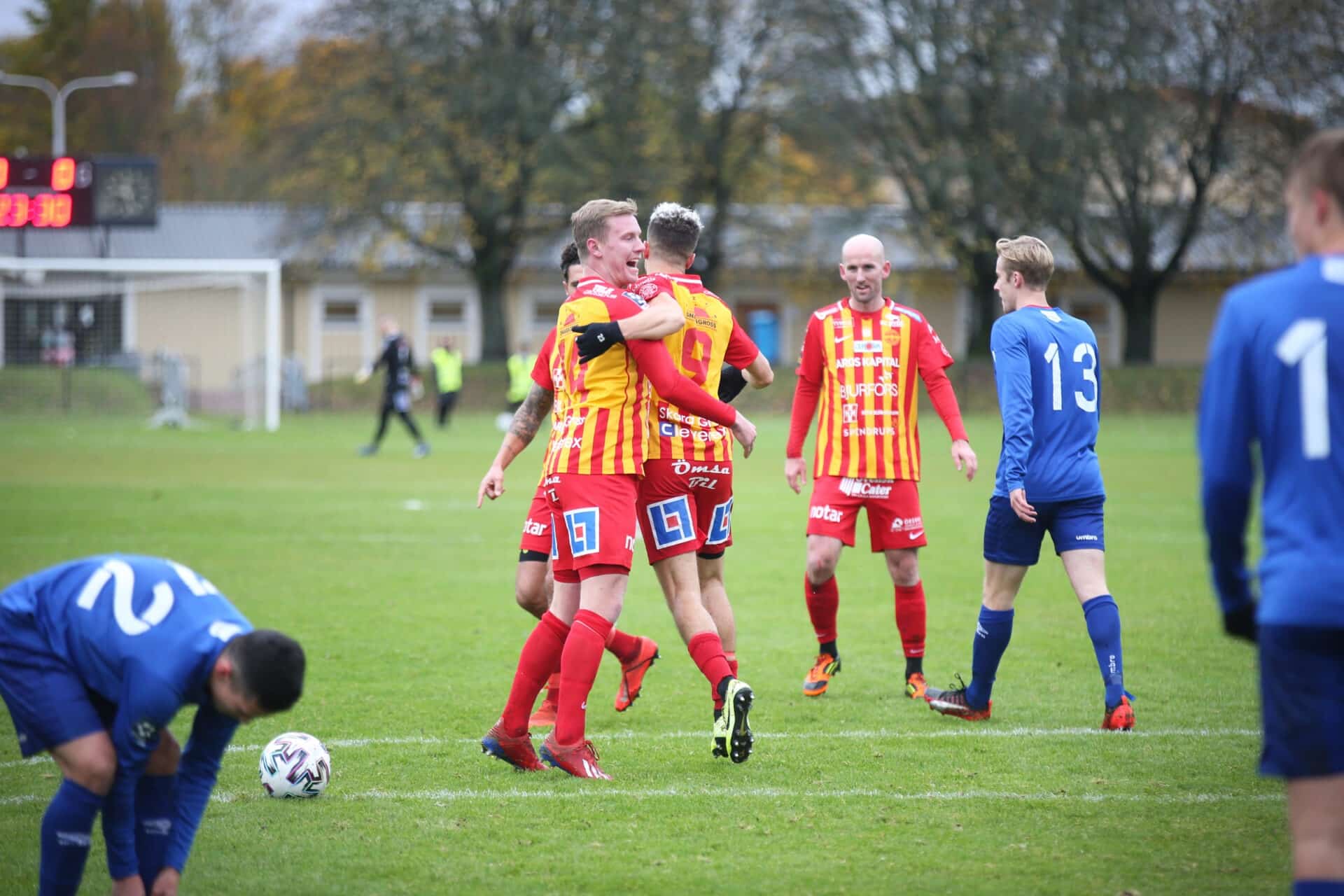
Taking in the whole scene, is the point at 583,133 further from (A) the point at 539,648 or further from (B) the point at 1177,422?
(A) the point at 539,648

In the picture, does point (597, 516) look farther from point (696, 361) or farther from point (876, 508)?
point (876, 508)

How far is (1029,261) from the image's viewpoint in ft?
19.7

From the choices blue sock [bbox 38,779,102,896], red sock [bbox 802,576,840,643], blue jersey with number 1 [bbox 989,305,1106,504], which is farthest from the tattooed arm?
blue sock [bbox 38,779,102,896]

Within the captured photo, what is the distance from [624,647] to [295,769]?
6.20ft

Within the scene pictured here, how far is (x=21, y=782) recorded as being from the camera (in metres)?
5.38

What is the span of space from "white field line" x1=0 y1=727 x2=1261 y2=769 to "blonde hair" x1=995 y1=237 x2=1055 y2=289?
1934 mm

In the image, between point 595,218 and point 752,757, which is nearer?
point 595,218

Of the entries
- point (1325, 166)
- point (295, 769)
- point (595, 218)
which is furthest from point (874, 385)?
point (1325, 166)

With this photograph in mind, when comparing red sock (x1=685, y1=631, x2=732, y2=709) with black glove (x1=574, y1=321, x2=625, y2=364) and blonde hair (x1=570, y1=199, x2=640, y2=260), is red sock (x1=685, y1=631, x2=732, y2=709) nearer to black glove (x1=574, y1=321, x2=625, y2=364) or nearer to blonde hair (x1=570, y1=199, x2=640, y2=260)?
black glove (x1=574, y1=321, x2=625, y2=364)

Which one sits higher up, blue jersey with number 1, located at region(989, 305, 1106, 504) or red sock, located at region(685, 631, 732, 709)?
blue jersey with number 1, located at region(989, 305, 1106, 504)

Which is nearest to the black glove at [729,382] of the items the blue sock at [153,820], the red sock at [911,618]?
the red sock at [911,618]

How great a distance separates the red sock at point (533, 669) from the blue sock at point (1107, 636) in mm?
2257

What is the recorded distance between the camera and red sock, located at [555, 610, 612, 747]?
17.4 feet

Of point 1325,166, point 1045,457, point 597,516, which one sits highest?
point 1325,166
